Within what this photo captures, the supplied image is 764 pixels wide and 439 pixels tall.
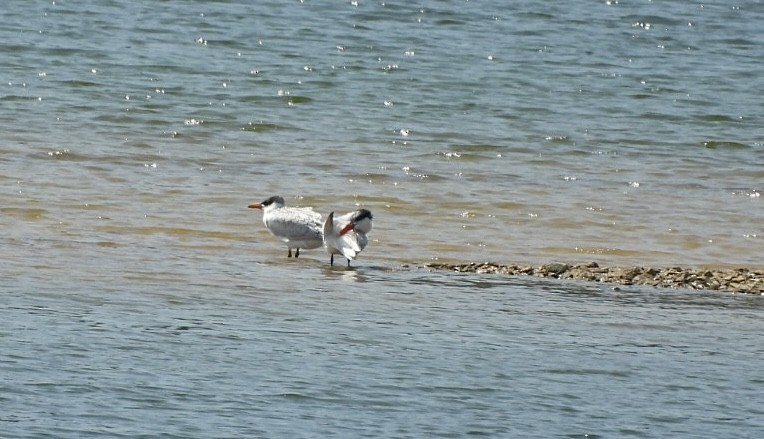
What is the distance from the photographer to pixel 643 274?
36.9 ft

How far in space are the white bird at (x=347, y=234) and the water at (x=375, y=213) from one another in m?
0.21

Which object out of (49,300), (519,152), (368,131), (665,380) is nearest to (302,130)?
(368,131)

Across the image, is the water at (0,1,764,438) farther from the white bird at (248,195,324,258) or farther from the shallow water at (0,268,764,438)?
the white bird at (248,195,324,258)

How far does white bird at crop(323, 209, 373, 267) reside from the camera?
38.7ft

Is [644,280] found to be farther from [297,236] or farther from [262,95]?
[262,95]

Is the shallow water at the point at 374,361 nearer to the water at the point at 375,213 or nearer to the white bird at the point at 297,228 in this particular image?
the water at the point at 375,213

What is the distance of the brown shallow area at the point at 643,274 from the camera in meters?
11.0

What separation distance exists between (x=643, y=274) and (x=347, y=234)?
2197 mm

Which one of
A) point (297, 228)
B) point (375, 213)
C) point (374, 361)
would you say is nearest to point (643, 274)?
point (297, 228)

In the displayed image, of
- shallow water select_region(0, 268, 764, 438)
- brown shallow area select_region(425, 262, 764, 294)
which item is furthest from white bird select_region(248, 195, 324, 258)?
shallow water select_region(0, 268, 764, 438)

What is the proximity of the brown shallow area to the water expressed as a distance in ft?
1.18

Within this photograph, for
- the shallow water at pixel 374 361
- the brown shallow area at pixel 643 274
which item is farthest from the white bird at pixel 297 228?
the shallow water at pixel 374 361

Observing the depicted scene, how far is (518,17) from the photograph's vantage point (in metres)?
31.9

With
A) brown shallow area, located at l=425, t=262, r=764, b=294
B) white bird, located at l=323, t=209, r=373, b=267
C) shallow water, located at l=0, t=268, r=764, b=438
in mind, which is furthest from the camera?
white bird, located at l=323, t=209, r=373, b=267
